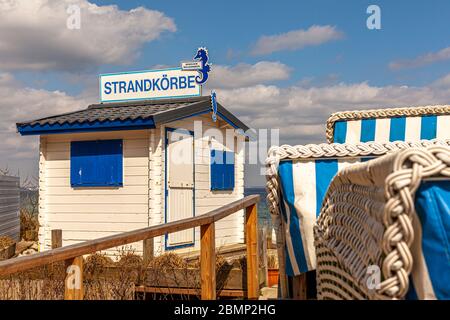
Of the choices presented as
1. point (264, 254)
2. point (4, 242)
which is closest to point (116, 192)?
point (4, 242)

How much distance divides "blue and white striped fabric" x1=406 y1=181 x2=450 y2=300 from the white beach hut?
27.4 feet

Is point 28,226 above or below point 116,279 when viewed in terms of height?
above

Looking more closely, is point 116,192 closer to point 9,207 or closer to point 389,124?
point 9,207

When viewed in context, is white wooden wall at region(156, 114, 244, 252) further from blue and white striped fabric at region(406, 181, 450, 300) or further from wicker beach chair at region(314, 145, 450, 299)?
blue and white striped fabric at region(406, 181, 450, 300)

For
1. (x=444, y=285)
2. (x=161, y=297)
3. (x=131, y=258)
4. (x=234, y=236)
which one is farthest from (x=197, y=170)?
(x=444, y=285)

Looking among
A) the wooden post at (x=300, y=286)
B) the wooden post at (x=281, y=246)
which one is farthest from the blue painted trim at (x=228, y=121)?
the wooden post at (x=300, y=286)

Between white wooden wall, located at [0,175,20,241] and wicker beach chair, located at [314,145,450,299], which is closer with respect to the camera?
wicker beach chair, located at [314,145,450,299]

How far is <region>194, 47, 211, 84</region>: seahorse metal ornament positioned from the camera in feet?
37.9

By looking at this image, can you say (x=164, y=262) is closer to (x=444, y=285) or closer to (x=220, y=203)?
(x=220, y=203)

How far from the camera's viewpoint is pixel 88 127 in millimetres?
10023

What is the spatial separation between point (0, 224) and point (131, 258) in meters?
5.09

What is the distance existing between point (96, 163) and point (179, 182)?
5.21 feet

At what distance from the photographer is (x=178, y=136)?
10.5m

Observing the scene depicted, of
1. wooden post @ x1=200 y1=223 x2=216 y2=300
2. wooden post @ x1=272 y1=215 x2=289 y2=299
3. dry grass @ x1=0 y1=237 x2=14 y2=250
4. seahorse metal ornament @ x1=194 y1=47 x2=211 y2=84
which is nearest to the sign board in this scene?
seahorse metal ornament @ x1=194 y1=47 x2=211 y2=84
